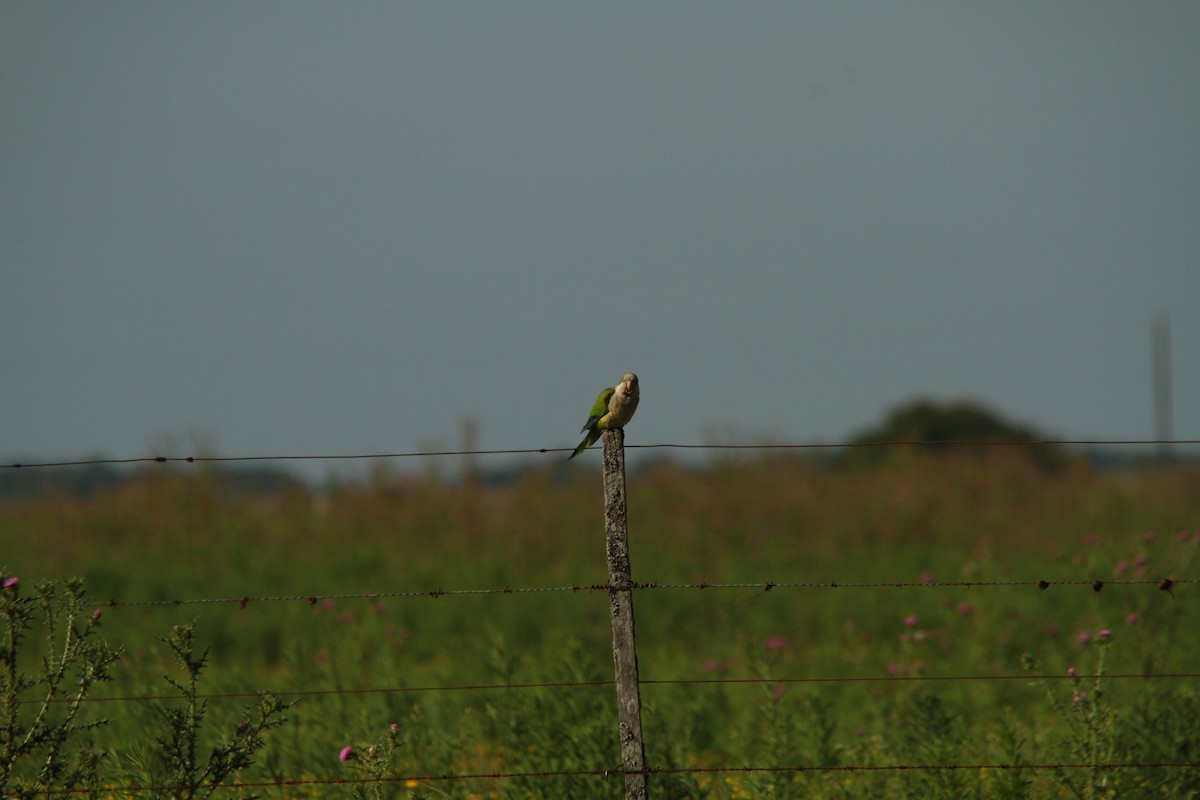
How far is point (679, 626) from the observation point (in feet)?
45.3

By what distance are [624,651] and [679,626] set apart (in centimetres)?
863

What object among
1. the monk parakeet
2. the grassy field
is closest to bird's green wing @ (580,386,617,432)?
the monk parakeet

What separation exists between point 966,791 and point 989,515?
526 inches

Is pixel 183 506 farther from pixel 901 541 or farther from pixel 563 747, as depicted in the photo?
pixel 563 747

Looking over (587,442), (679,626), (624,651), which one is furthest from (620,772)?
(679,626)

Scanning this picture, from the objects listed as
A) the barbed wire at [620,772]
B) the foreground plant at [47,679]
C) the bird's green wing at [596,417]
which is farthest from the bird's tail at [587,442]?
the foreground plant at [47,679]

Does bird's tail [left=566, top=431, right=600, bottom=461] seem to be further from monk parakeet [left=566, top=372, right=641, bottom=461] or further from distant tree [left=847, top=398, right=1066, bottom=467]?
distant tree [left=847, top=398, right=1066, bottom=467]

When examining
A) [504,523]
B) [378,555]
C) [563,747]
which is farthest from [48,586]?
[504,523]

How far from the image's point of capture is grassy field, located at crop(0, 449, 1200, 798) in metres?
6.62

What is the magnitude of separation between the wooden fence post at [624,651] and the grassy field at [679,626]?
2.23ft

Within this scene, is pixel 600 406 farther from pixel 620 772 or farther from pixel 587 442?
pixel 620 772

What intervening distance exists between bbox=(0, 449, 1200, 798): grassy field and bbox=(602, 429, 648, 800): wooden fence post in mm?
678

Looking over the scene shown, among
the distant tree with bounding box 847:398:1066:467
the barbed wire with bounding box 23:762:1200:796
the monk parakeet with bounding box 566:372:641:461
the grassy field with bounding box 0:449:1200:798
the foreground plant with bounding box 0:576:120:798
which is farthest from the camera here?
the distant tree with bounding box 847:398:1066:467

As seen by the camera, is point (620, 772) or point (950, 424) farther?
point (950, 424)
